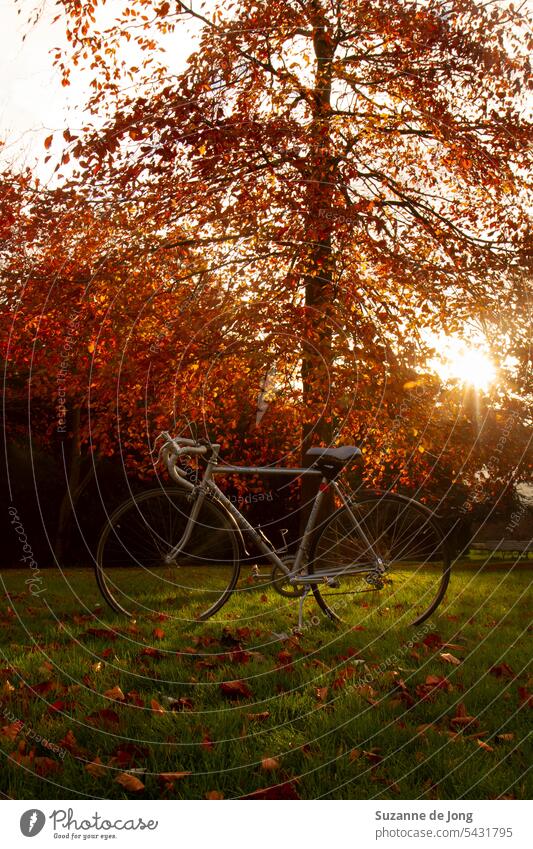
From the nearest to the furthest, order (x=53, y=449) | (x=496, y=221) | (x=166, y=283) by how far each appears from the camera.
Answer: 1. (x=166, y=283)
2. (x=496, y=221)
3. (x=53, y=449)

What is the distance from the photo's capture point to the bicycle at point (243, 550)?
217 inches

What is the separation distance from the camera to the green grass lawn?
124 inches

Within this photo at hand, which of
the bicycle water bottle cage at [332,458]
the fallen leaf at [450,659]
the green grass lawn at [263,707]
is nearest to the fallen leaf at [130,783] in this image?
the green grass lawn at [263,707]

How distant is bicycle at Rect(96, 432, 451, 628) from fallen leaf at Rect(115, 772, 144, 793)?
2.28m

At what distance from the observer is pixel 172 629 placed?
17.4 ft

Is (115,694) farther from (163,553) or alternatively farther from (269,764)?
(163,553)

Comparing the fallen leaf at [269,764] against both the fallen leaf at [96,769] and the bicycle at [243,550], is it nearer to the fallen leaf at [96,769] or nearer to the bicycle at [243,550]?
the fallen leaf at [96,769]

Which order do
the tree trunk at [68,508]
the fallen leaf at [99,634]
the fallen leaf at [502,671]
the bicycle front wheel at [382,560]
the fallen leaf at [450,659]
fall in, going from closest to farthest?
the fallen leaf at [502,671] → the fallen leaf at [450,659] → the fallen leaf at [99,634] → the bicycle front wheel at [382,560] → the tree trunk at [68,508]

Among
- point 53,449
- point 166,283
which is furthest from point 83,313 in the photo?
point 53,449

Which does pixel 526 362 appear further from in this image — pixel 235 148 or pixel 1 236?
pixel 1 236

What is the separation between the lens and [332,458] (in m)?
5.67

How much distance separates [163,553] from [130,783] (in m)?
2.57

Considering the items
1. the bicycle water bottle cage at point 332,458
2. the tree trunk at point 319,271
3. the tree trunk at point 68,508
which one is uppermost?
the tree trunk at point 319,271
